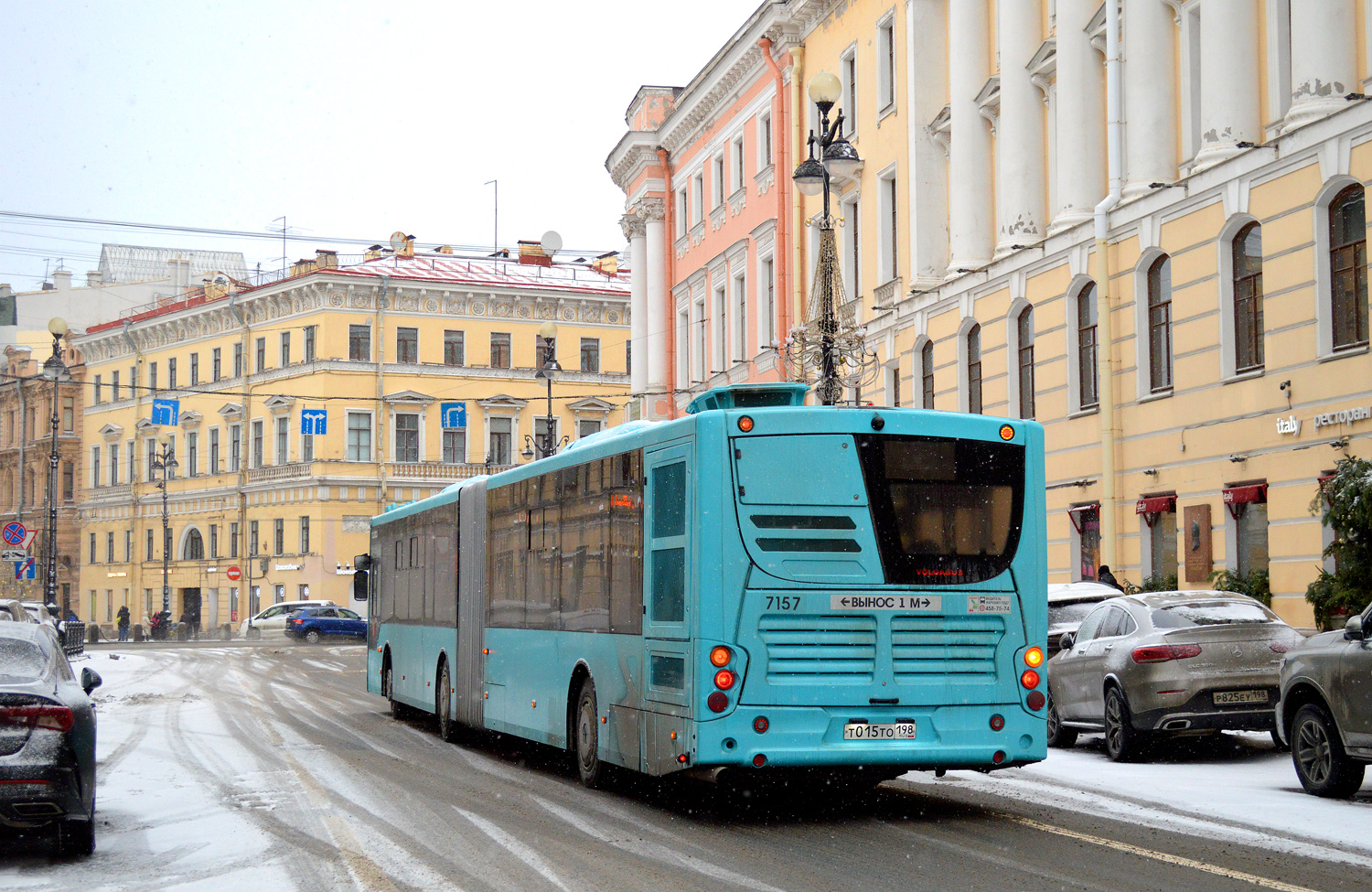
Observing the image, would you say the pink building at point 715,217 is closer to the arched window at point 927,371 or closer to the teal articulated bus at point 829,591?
the arched window at point 927,371

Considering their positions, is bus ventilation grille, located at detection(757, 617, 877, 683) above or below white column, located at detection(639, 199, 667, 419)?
below

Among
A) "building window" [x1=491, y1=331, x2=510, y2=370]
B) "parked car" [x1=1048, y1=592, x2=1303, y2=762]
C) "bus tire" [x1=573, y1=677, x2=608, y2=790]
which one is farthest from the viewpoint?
"building window" [x1=491, y1=331, x2=510, y2=370]

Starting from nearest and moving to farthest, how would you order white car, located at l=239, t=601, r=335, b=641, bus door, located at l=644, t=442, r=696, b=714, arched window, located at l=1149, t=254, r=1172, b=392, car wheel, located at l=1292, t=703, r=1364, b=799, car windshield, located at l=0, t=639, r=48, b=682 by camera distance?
1. car windshield, located at l=0, t=639, r=48, b=682
2. bus door, located at l=644, t=442, r=696, b=714
3. car wheel, located at l=1292, t=703, r=1364, b=799
4. arched window, located at l=1149, t=254, r=1172, b=392
5. white car, located at l=239, t=601, r=335, b=641

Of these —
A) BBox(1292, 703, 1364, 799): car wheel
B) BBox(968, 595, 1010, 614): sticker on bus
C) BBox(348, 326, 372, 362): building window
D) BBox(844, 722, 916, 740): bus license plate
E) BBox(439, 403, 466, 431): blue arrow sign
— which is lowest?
BBox(1292, 703, 1364, 799): car wheel

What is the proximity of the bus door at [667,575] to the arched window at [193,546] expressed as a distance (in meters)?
68.7

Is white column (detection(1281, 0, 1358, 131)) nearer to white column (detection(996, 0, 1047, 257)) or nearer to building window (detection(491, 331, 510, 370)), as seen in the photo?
white column (detection(996, 0, 1047, 257))

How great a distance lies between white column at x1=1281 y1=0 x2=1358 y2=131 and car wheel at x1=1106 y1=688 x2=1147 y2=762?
9.16 m

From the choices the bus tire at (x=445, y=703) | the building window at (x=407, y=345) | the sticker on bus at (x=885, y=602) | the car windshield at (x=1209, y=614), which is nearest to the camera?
the sticker on bus at (x=885, y=602)

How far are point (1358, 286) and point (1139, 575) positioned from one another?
646 cm

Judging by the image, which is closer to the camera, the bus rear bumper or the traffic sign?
the bus rear bumper

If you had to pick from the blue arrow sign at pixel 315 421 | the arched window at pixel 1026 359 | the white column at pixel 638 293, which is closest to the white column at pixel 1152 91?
the arched window at pixel 1026 359

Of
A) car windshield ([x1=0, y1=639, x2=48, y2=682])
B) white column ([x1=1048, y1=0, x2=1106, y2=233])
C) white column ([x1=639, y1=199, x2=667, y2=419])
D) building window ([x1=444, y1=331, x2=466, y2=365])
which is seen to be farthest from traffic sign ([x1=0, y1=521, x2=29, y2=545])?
building window ([x1=444, y1=331, x2=466, y2=365])

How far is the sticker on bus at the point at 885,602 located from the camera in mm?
11625

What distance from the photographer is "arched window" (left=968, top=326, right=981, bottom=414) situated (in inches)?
1253
